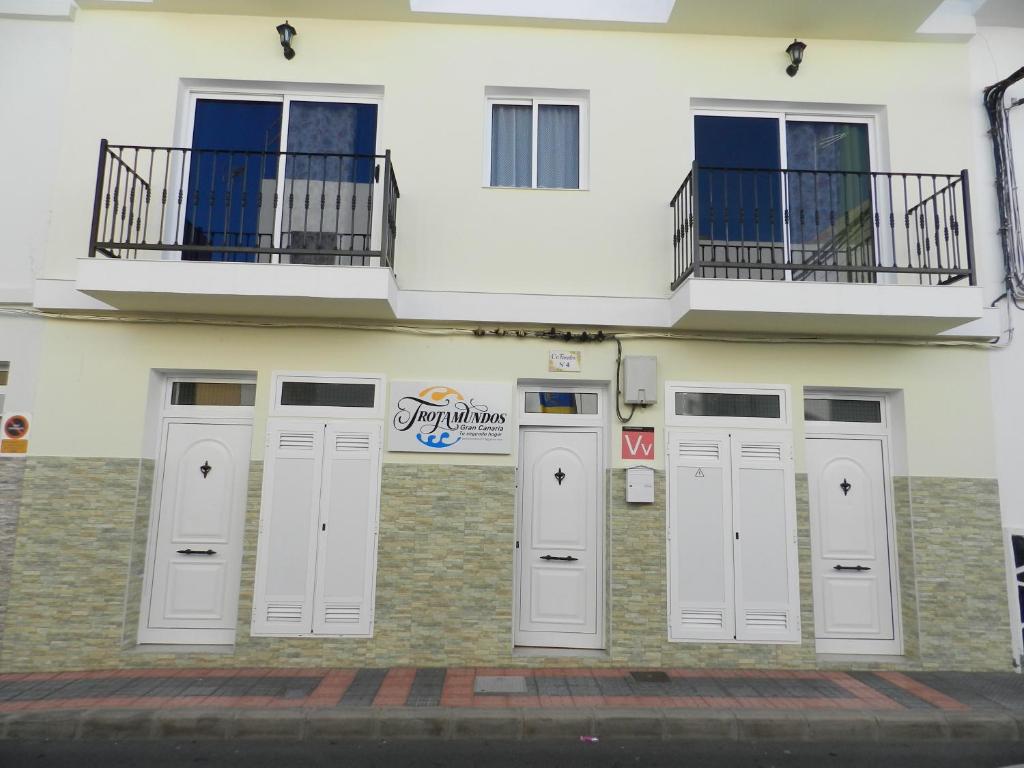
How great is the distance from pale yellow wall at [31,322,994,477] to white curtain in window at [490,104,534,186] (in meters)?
1.84

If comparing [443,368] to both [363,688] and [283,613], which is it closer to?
[283,613]

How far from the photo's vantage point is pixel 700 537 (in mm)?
6332

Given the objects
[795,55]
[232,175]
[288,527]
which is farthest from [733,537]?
[232,175]

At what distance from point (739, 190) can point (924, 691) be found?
5.00 m

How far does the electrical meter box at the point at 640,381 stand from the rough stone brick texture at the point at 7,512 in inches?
231

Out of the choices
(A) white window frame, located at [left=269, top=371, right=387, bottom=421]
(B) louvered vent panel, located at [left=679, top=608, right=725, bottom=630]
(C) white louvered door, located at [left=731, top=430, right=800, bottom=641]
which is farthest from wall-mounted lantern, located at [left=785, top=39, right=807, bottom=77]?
(B) louvered vent panel, located at [left=679, top=608, right=725, bottom=630]

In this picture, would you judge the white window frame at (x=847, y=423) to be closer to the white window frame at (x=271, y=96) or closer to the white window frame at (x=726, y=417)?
the white window frame at (x=726, y=417)

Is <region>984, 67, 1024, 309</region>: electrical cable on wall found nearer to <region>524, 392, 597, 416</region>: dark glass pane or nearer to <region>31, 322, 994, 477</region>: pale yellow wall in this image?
<region>31, 322, 994, 477</region>: pale yellow wall

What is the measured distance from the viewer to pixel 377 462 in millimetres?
6316

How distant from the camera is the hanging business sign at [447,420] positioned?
632 centimetres

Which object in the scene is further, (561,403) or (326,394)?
(561,403)

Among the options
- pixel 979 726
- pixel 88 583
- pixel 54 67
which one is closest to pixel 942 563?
pixel 979 726

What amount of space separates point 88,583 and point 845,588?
7.36 m

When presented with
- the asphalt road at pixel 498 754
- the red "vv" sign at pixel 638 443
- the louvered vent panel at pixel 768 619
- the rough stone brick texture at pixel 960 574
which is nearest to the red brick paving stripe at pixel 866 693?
the asphalt road at pixel 498 754
